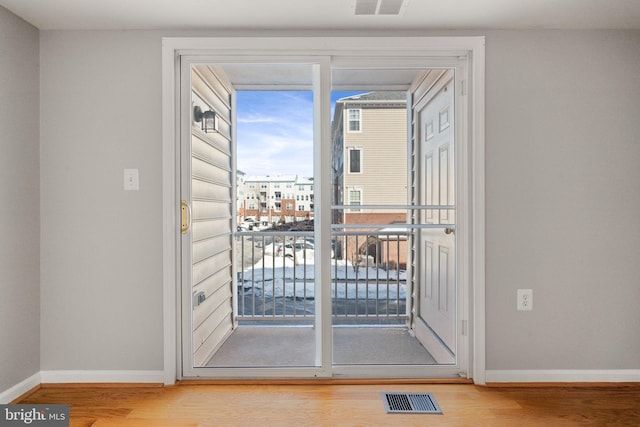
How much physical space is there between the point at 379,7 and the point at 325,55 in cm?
46

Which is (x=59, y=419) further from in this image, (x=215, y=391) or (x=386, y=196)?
(x=386, y=196)

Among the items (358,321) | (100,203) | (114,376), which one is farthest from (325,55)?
(114,376)

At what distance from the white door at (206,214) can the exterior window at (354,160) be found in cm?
100

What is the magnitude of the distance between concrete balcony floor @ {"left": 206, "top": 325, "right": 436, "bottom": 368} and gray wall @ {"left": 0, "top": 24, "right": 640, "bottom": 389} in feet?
1.68

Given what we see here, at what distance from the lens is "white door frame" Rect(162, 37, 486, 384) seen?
2.52 meters

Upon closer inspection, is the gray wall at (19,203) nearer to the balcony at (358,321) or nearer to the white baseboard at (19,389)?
the white baseboard at (19,389)

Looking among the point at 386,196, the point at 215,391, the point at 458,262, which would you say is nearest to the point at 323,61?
the point at 386,196

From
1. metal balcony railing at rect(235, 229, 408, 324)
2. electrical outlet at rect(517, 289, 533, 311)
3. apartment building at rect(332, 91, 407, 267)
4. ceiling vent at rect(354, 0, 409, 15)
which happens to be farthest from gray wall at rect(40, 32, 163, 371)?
electrical outlet at rect(517, 289, 533, 311)

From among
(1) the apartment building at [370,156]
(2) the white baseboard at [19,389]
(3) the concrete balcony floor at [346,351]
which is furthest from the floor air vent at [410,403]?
(2) the white baseboard at [19,389]

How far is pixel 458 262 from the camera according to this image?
2.63 meters

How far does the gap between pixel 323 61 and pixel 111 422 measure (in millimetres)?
2342

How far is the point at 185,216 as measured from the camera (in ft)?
8.48
